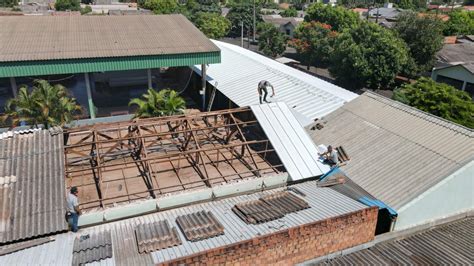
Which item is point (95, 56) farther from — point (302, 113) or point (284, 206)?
point (284, 206)

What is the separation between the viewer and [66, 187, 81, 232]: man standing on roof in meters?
11.6

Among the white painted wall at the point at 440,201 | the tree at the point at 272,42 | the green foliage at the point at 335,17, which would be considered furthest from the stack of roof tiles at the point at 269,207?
the green foliage at the point at 335,17

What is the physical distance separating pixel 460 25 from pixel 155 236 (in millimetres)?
75228

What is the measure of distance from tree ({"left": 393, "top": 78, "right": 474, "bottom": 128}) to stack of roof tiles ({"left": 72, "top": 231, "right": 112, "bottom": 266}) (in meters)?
21.8

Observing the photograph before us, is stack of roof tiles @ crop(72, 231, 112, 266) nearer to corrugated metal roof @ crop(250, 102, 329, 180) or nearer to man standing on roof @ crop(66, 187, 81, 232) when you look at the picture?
man standing on roof @ crop(66, 187, 81, 232)

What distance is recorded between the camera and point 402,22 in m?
40.8

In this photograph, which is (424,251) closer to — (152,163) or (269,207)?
(269,207)

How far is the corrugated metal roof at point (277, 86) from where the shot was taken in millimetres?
22109

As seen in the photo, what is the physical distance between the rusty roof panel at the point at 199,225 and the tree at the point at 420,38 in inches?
1384

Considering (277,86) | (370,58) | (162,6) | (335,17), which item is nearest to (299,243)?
(277,86)

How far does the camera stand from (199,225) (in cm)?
1188

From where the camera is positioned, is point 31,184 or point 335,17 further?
point 335,17

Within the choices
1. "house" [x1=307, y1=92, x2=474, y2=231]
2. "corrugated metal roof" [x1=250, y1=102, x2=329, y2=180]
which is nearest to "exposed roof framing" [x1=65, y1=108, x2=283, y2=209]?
"corrugated metal roof" [x1=250, y1=102, x2=329, y2=180]

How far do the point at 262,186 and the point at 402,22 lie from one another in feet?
117
